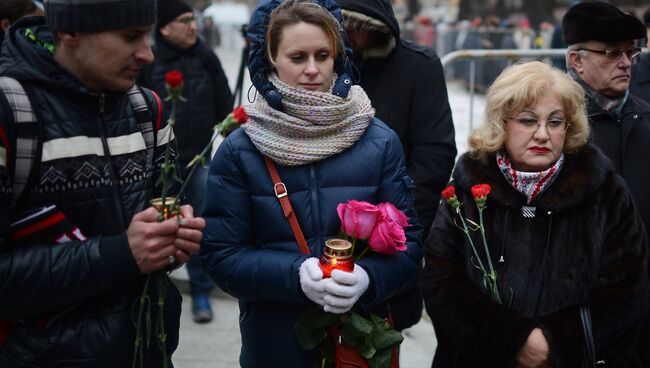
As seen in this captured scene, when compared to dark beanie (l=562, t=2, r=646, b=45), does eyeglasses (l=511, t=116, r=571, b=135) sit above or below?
below

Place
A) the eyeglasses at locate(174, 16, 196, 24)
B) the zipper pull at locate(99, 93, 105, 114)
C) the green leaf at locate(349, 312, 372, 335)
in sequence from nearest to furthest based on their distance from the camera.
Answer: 1. the zipper pull at locate(99, 93, 105, 114)
2. the green leaf at locate(349, 312, 372, 335)
3. the eyeglasses at locate(174, 16, 196, 24)

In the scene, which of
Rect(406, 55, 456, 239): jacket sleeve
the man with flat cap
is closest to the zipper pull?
Rect(406, 55, 456, 239): jacket sleeve

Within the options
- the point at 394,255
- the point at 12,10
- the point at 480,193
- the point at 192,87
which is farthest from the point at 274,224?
the point at 192,87

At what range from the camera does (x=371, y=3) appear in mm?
3311

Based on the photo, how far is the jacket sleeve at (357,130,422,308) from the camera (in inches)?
98.4

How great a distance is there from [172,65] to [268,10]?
2.76 m

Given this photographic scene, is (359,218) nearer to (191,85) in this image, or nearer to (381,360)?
(381,360)

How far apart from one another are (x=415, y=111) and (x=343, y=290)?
1293mm

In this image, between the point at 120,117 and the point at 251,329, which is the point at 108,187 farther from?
the point at 251,329

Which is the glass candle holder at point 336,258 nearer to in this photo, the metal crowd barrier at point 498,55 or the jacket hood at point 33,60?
the jacket hood at point 33,60

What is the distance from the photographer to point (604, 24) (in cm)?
341

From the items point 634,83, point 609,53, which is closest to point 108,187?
point 609,53

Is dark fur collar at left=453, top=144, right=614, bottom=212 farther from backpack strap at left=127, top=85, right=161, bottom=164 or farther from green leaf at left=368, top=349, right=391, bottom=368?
backpack strap at left=127, top=85, right=161, bottom=164

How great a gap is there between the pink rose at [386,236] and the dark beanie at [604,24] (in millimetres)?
1578
